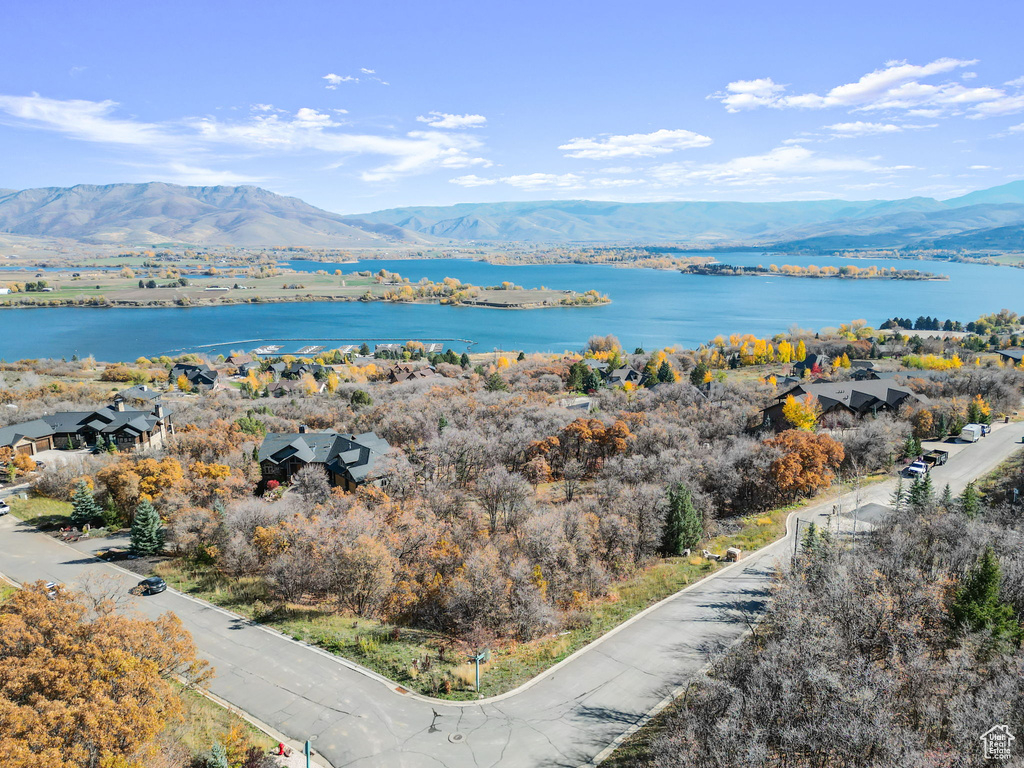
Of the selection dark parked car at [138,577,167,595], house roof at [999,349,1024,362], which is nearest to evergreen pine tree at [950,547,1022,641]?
dark parked car at [138,577,167,595]

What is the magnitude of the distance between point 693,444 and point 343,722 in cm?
2888

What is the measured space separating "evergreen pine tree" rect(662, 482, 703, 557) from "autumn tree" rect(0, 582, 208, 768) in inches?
744

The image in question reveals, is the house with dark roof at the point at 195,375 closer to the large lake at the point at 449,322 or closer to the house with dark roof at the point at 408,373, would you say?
the house with dark roof at the point at 408,373

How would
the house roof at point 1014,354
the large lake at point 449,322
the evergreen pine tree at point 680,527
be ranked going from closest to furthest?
the evergreen pine tree at point 680,527 < the house roof at point 1014,354 < the large lake at point 449,322

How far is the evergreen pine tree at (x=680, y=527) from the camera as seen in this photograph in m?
25.7

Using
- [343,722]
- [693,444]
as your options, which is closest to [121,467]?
[343,722]

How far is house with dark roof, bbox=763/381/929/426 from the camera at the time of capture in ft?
163

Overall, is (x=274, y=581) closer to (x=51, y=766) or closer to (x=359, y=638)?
(x=359, y=638)

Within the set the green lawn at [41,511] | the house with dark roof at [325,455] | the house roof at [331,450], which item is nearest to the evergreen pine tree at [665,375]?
the house roof at [331,450]

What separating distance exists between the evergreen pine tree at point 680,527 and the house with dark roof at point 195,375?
2695 inches

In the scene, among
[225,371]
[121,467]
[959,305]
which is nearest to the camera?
[121,467]

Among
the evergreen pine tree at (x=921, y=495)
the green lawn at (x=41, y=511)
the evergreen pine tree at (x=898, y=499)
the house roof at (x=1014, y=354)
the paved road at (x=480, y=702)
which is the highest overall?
the house roof at (x=1014, y=354)

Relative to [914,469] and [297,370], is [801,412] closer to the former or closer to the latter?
[914,469]

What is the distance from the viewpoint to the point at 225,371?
9394cm
